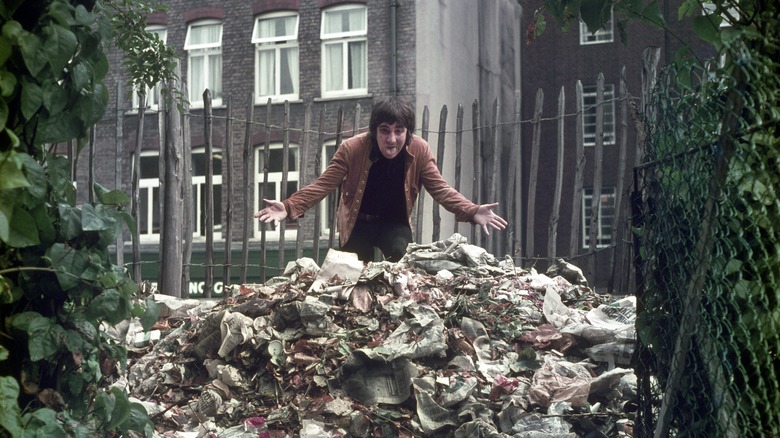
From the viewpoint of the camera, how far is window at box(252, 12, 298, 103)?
22.4m

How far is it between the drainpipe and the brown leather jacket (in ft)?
45.4

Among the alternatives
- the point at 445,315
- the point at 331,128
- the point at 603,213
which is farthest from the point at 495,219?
the point at 603,213

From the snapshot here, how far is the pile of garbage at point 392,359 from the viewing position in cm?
580

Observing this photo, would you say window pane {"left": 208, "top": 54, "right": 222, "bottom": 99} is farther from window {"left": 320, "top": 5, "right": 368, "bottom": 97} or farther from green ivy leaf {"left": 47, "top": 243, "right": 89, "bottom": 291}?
green ivy leaf {"left": 47, "top": 243, "right": 89, "bottom": 291}

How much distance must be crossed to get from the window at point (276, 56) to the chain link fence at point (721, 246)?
62.9ft

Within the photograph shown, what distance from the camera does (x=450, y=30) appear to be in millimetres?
22422

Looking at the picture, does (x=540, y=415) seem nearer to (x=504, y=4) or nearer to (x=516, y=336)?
(x=516, y=336)

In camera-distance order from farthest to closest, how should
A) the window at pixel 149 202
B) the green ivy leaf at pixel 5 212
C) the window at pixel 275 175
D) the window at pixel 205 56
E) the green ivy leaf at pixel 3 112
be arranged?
the window at pixel 205 56 < the window at pixel 149 202 < the window at pixel 275 175 < the green ivy leaf at pixel 3 112 < the green ivy leaf at pixel 5 212

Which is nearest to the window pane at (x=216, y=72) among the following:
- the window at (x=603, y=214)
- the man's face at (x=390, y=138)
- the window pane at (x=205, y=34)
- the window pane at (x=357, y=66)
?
the window pane at (x=205, y=34)

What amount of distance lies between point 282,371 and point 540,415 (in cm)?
182

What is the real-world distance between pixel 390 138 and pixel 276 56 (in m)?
15.8

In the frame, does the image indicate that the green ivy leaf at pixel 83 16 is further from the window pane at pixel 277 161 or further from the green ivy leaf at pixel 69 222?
the window pane at pixel 277 161

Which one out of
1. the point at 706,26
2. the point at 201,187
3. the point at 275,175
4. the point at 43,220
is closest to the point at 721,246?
the point at 706,26

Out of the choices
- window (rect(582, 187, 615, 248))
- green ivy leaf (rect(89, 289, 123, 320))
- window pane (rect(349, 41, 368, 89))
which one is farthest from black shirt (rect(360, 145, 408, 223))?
window (rect(582, 187, 615, 248))
